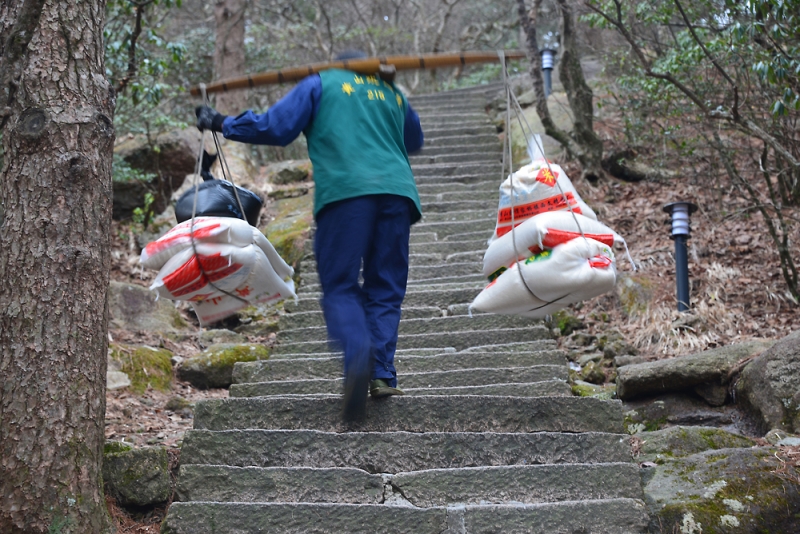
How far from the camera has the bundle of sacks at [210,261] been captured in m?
3.27

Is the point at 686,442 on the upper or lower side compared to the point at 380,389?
lower

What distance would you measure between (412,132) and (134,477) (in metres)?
2.01

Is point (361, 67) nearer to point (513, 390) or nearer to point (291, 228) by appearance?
point (513, 390)

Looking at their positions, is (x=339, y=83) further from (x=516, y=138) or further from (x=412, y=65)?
(x=516, y=138)

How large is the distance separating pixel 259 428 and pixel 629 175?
5762mm

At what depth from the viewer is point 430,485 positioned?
9.33ft

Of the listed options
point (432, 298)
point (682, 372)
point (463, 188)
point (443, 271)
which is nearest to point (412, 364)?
point (432, 298)

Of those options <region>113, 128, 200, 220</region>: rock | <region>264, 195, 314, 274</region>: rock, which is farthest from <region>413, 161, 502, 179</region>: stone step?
<region>113, 128, 200, 220</region>: rock

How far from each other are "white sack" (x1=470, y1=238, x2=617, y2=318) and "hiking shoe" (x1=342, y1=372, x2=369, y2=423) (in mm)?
774

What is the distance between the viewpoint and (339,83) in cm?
332

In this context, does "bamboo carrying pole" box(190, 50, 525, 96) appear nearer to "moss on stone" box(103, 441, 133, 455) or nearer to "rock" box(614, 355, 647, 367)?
"moss on stone" box(103, 441, 133, 455)

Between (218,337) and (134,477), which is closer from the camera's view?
(134,477)

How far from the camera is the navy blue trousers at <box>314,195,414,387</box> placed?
3.04 metres

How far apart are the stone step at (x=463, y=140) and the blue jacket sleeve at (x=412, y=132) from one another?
17.1ft
